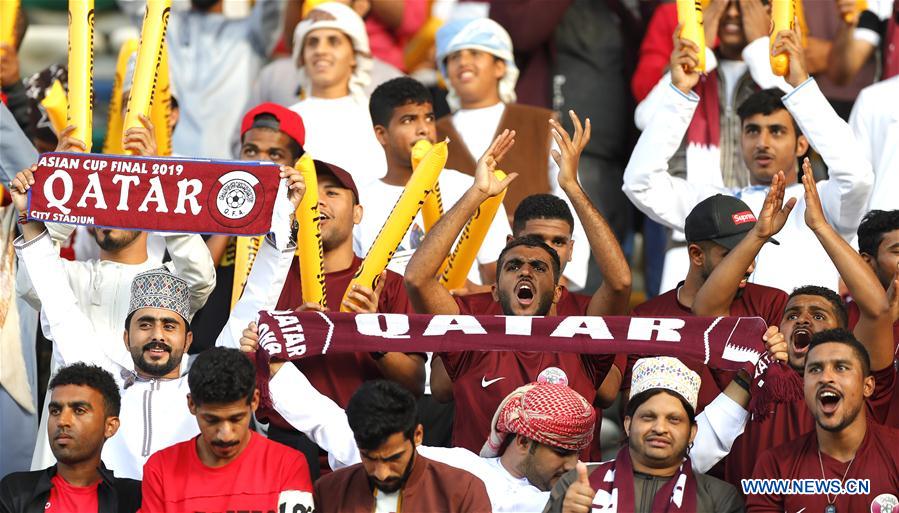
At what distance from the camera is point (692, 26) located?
852 cm

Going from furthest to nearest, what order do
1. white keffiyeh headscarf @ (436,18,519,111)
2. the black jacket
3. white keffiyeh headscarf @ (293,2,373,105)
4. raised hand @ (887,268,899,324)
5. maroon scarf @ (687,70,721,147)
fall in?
1. white keffiyeh headscarf @ (293,2,373,105)
2. white keffiyeh headscarf @ (436,18,519,111)
3. maroon scarf @ (687,70,721,147)
4. raised hand @ (887,268,899,324)
5. the black jacket

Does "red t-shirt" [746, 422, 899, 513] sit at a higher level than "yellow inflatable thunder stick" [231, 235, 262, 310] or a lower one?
lower

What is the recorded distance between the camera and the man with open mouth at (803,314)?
23.8 feet

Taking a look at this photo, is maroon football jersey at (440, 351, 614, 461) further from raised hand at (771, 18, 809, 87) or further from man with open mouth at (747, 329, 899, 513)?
raised hand at (771, 18, 809, 87)

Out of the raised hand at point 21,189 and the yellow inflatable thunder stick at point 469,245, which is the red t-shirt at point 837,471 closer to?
the yellow inflatable thunder stick at point 469,245

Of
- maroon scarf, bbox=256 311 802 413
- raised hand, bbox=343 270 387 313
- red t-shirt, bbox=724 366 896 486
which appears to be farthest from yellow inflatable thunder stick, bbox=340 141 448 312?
red t-shirt, bbox=724 366 896 486

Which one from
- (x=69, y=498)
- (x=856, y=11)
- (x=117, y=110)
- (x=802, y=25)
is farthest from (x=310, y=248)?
(x=802, y=25)

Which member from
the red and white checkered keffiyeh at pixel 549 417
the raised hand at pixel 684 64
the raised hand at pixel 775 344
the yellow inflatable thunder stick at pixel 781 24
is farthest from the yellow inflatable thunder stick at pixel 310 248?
the yellow inflatable thunder stick at pixel 781 24

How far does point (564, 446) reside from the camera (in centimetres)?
704

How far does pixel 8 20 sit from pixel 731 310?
4.17 meters

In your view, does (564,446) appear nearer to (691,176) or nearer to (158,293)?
(158,293)

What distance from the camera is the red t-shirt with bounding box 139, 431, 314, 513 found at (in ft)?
22.0

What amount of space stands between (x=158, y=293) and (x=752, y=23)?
384 cm

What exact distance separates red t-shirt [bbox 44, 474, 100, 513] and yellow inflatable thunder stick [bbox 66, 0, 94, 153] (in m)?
1.78
